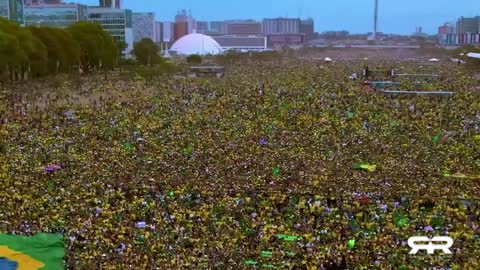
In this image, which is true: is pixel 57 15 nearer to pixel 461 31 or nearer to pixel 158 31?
pixel 158 31

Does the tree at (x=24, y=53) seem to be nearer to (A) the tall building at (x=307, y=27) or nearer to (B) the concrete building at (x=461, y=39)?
(B) the concrete building at (x=461, y=39)

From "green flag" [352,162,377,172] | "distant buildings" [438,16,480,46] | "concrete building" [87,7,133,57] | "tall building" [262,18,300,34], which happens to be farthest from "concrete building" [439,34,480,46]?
"green flag" [352,162,377,172]

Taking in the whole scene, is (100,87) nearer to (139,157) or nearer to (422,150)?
(139,157)

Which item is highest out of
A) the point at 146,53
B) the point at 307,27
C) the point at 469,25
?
the point at 307,27

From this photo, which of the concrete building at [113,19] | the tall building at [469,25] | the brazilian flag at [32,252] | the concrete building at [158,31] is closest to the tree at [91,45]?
the brazilian flag at [32,252]

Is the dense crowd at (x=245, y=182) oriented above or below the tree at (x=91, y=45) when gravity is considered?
below

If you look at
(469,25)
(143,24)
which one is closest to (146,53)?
(143,24)

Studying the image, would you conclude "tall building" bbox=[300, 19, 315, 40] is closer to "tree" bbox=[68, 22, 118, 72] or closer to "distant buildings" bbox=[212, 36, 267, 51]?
"distant buildings" bbox=[212, 36, 267, 51]
